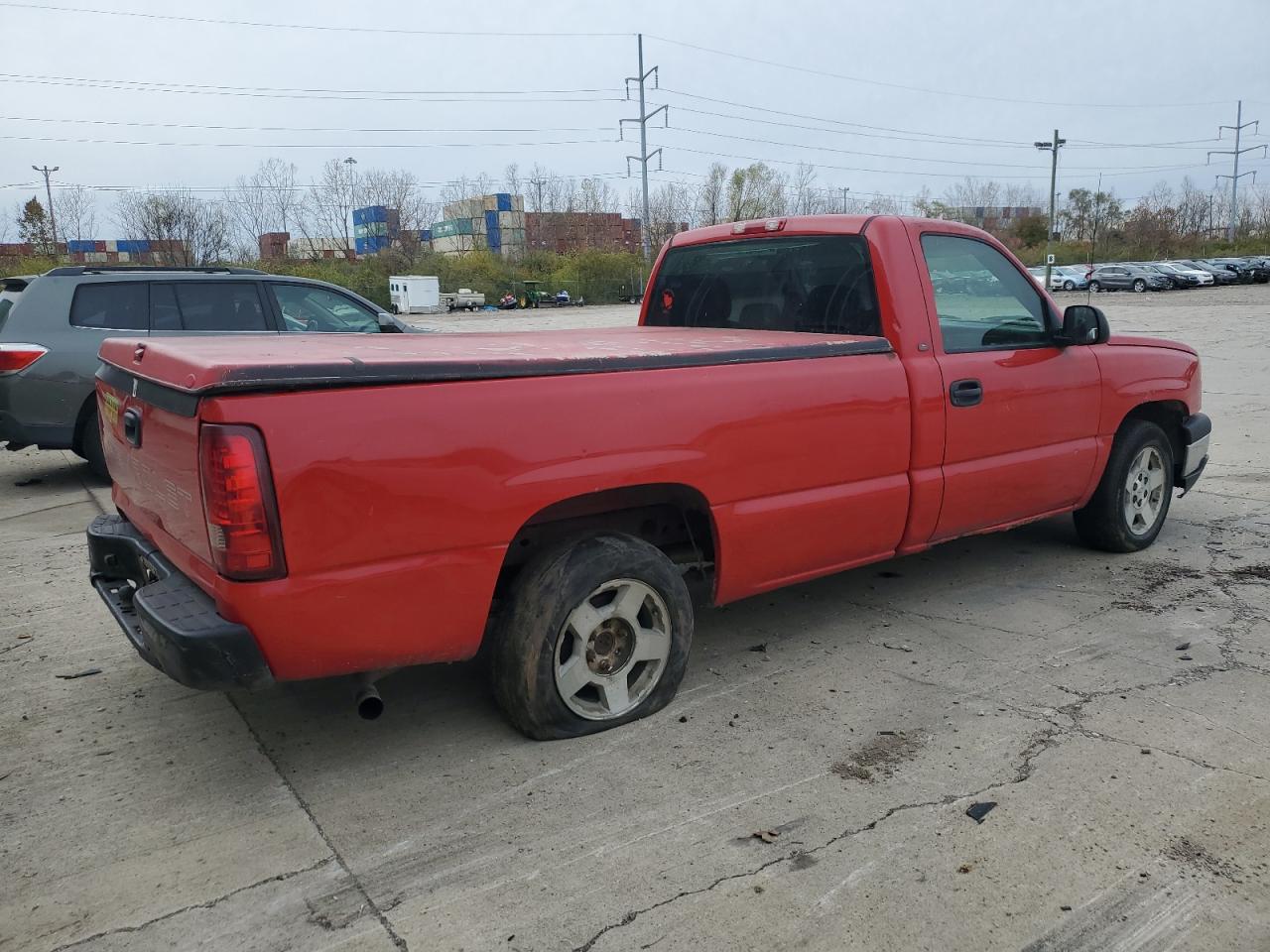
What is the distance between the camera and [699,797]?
317 centimetres

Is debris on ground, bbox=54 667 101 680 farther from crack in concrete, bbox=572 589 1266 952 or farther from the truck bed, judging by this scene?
crack in concrete, bbox=572 589 1266 952

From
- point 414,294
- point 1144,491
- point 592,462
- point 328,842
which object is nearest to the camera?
point 328,842

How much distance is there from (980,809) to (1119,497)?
317 centimetres

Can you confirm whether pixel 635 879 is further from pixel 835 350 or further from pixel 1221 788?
pixel 835 350

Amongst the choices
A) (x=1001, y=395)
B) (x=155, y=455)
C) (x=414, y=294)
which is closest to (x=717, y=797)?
(x=155, y=455)

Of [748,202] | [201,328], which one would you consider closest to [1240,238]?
[748,202]

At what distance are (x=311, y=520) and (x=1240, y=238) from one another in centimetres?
9433

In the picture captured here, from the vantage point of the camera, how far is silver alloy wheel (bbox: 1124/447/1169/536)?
5691 mm

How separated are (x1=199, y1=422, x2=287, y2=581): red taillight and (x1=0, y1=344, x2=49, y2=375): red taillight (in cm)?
612

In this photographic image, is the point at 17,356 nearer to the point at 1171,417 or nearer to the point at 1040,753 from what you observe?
the point at 1040,753

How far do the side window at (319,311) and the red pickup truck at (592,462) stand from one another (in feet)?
14.2

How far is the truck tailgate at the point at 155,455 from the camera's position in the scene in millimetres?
2898

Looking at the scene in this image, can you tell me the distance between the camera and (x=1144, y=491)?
582 cm

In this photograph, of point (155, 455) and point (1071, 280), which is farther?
point (1071, 280)
